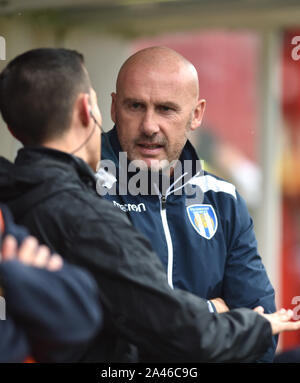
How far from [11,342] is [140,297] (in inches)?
11.2

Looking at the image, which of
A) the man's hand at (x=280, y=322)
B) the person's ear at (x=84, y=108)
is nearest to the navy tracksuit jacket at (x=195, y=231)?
the man's hand at (x=280, y=322)

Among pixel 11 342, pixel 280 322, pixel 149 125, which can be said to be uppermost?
pixel 149 125

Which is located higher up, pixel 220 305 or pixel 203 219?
pixel 203 219

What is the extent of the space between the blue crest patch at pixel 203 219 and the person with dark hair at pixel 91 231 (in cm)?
48

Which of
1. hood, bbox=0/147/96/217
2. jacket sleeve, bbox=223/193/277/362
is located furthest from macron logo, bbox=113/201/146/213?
hood, bbox=0/147/96/217

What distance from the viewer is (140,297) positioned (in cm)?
130

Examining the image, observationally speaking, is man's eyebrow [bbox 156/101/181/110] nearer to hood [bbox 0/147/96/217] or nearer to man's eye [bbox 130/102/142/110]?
man's eye [bbox 130/102/142/110]

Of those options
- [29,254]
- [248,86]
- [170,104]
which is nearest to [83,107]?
[29,254]

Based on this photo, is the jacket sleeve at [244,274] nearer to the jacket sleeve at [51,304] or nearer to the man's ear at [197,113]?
the man's ear at [197,113]

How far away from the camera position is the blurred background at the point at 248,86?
2.84 metres

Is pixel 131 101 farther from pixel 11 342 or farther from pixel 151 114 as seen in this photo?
pixel 11 342

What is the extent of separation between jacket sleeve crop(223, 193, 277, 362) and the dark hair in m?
0.74

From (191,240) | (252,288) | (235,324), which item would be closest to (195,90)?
(191,240)

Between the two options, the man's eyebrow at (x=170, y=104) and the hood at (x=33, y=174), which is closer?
the hood at (x=33, y=174)
